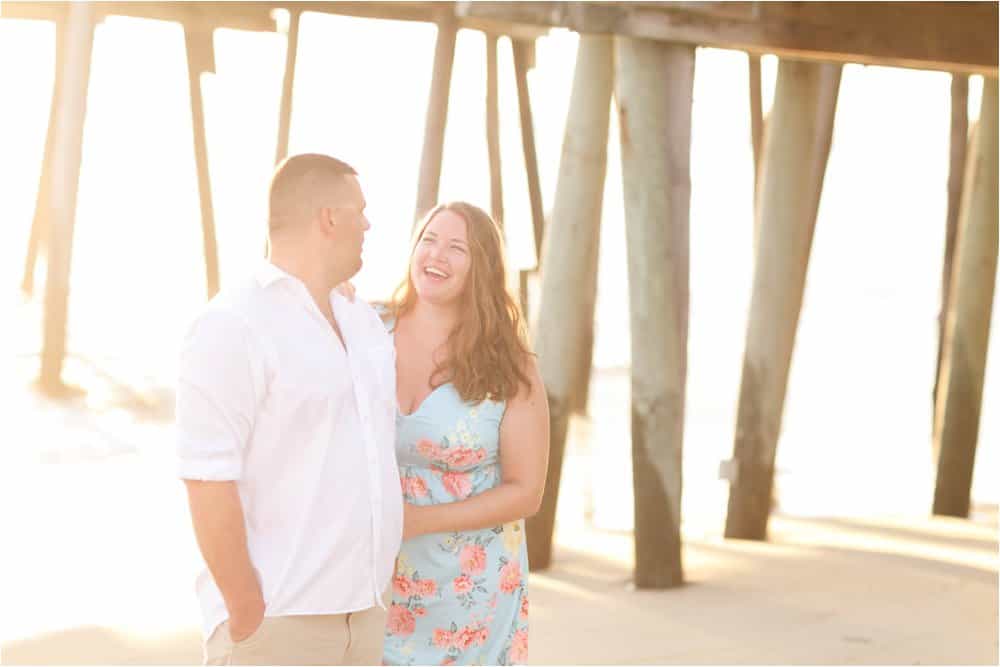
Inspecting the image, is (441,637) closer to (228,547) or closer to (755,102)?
(228,547)

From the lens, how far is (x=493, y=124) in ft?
41.7

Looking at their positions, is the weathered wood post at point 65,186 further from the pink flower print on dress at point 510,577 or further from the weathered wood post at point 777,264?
the pink flower print on dress at point 510,577

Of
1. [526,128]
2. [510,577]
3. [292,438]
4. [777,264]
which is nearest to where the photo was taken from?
[292,438]

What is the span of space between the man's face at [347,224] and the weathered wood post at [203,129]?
29.7 feet

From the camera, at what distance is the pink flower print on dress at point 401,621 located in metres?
2.98

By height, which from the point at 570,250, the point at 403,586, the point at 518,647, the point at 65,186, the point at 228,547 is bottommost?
the point at 518,647

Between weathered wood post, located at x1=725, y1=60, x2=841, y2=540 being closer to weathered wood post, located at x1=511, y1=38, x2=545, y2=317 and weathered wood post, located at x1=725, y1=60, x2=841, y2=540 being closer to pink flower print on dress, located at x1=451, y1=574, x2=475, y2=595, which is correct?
pink flower print on dress, located at x1=451, y1=574, x2=475, y2=595

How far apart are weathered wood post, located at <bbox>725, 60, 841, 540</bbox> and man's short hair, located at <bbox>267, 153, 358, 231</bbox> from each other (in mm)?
4485

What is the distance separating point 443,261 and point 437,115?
6.03 m

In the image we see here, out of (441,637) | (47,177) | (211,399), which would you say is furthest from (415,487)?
(47,177)

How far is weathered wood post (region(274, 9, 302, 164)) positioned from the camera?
1039 centimetres

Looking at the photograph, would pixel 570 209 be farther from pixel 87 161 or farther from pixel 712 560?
pixel 87 161

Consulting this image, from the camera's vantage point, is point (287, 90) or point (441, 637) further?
point (287, 90)

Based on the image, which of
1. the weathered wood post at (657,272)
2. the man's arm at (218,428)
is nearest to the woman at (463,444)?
the man's arm at (218,428)
